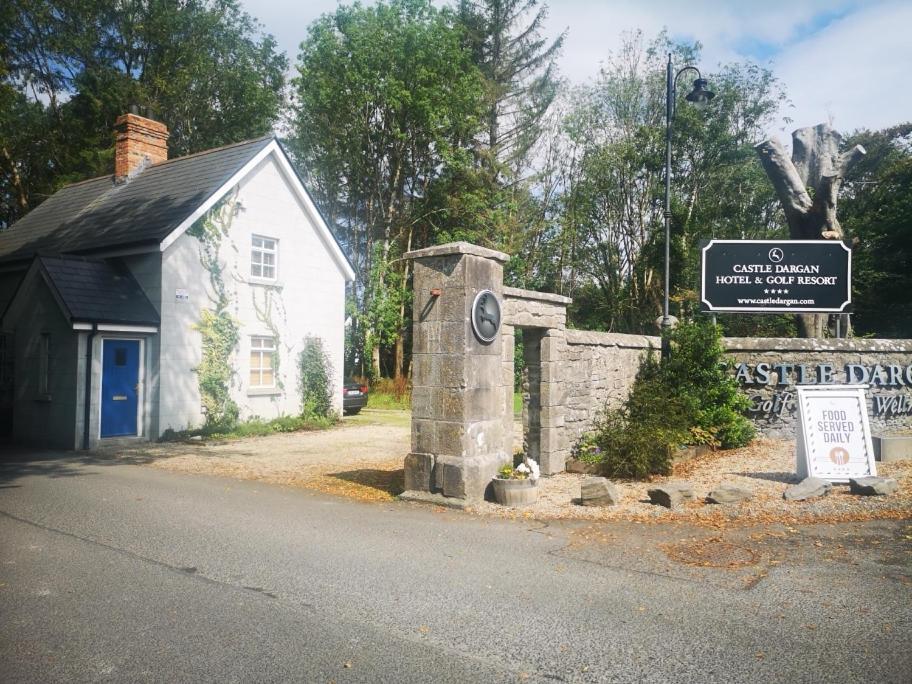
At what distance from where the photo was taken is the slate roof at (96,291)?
45.1ft

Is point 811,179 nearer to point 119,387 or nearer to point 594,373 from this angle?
point 594,373

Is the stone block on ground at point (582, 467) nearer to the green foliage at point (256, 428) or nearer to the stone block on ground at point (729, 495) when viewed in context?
the stone block on ground at point (729, 495)

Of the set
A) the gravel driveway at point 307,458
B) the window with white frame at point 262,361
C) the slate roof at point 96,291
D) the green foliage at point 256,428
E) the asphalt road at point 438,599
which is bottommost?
the asphalt road at point 438,599

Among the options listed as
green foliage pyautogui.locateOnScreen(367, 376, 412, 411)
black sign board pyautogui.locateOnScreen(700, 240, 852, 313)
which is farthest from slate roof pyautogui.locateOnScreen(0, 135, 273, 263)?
black sign board pyautogui.locateOnScreen(700, 240, 852, 313)

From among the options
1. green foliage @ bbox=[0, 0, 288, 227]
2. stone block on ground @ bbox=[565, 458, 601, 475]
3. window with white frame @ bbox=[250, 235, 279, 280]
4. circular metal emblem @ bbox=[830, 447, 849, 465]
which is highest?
green foliage @ bbox=[0, 0, 288, 227]

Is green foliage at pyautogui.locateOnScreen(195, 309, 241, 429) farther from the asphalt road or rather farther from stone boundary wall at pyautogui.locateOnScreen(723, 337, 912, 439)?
stone boundary wall at pyautogui.locateOnScreen(723, 337, 912, 439)

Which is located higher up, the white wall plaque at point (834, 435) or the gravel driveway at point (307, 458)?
the white wall plaque at point (834, 435)

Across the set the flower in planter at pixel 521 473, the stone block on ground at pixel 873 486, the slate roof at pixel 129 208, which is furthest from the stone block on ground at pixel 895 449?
the slate roof at pixel 129 208

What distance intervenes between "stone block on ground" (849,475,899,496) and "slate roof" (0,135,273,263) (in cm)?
1404

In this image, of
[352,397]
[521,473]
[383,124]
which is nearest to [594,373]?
[521,473]

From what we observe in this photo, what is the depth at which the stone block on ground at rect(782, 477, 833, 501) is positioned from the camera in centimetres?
820

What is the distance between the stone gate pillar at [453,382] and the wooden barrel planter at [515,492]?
28 centimetres

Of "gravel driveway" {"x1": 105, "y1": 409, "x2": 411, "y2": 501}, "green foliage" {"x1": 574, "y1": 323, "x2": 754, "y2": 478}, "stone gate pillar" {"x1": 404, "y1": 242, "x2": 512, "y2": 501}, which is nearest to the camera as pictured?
"stone gate pillar" {"x1": 404, "y1": 242, "x2": 512, "y2": 501}

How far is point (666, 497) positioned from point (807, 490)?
187 cm
